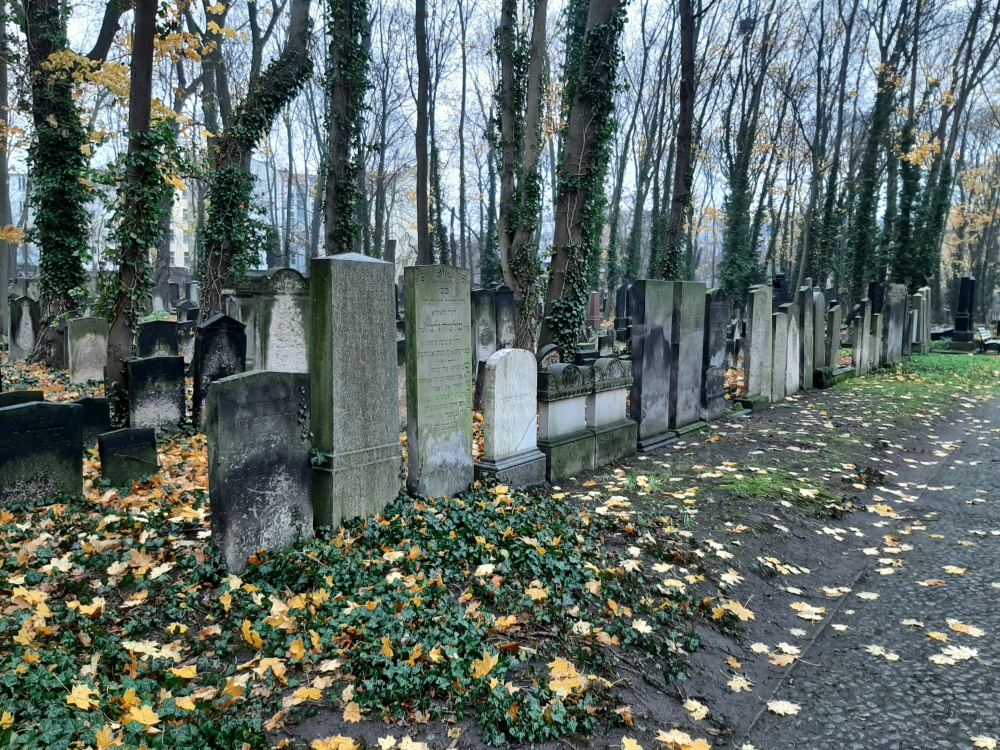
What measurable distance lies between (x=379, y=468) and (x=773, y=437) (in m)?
5.85

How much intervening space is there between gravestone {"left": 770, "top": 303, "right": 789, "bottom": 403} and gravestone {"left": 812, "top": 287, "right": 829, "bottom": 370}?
154 centimetres

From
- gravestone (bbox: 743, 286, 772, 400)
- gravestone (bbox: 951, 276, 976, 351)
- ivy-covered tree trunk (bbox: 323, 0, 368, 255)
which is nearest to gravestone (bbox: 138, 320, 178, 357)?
ivy-covered tree trunk (bbox: 323, 0, 368, 255)

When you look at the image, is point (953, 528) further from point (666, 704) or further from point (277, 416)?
point (277, 416)

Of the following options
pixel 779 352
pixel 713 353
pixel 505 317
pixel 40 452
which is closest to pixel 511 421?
pixel 40 452

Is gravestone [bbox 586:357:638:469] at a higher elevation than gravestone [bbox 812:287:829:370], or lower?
lower

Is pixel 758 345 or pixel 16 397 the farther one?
pixel 758 345

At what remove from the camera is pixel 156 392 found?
7773mm

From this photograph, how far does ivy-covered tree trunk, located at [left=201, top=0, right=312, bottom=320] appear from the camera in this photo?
41.2 ft

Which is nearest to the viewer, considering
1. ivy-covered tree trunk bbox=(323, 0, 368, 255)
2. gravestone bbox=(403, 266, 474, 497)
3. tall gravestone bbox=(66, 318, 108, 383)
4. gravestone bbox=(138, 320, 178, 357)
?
gravestone bbox=(403, 266, 474, 497)

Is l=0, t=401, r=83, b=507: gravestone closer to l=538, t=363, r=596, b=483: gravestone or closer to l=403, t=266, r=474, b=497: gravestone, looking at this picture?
l=403, t=266, r=474, b=497: gravestone

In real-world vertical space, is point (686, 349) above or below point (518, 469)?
above

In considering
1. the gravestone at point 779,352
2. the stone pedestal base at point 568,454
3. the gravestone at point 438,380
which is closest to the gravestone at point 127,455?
the gravestone at point 438,380

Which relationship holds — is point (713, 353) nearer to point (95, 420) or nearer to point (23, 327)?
point (95, 420)

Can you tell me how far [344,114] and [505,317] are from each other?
468 cm
